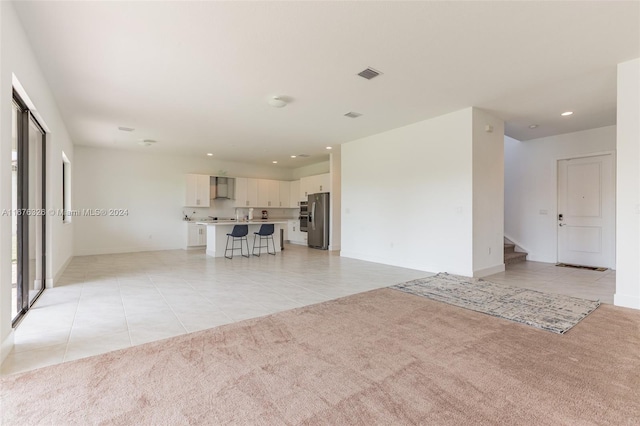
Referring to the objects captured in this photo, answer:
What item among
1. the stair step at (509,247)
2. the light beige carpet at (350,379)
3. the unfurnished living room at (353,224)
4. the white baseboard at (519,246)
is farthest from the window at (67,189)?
the white baseboard at (519,246)

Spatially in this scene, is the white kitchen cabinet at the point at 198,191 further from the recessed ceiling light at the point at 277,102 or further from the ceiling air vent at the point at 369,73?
the ceiling air vent at the point at 369,73

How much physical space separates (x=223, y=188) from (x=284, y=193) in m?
2.16

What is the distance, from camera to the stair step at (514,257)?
6.21 m

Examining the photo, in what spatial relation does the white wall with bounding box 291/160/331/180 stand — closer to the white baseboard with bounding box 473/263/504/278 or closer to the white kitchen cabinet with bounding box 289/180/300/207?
the white kitchen cabinet with bounding box 289/180/300/207

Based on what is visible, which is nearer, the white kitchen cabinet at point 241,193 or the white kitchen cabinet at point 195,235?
the white kitchen cabinet at point 195,235

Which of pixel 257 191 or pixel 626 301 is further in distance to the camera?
pixel 257 191

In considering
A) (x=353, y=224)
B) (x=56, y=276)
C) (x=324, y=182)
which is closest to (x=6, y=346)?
(x=56, y=276)

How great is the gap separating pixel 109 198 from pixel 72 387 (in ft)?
24.0

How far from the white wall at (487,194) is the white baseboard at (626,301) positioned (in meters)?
1.70

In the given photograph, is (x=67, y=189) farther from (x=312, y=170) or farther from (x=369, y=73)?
(x=369, y=73)

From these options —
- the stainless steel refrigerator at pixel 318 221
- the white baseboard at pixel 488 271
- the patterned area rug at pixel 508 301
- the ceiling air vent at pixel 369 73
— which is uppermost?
the ceiling air vent at pixel 369 73

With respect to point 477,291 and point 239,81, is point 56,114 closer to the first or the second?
point 239,81

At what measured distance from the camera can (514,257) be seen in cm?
636

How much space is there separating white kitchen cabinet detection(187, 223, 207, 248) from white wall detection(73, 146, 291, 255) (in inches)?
17.0
